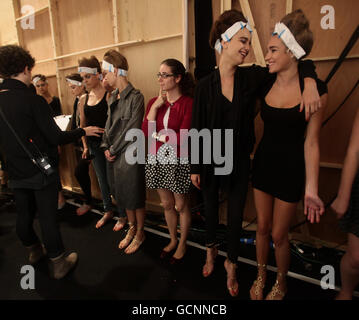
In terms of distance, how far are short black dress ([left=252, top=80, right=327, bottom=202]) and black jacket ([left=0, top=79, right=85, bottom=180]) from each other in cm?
172

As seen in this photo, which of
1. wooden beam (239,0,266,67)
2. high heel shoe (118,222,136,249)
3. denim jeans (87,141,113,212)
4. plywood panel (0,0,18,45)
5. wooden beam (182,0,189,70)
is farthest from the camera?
plywood panel (0,0,18,45)

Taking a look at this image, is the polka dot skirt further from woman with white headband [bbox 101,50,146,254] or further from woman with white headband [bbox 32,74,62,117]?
woman with white headband [bbox 32,74,62,117]

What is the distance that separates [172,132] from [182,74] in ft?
1.72

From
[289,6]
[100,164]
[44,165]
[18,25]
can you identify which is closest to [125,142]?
[44,165]

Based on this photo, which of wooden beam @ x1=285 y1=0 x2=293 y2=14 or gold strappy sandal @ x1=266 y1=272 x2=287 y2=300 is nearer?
gold strappy sandal @ x1=266 y1=272 x2=287 y2=300

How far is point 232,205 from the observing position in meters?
1.77

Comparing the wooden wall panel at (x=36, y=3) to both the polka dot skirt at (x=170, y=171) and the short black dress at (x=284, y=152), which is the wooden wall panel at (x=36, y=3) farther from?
the short black dress at (x=284, y=152)

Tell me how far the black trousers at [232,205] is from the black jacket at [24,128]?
4.61 ft

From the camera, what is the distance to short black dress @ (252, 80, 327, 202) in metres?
1.40

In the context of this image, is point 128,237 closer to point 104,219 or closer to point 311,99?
point 104,219

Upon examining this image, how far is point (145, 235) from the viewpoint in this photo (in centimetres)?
276

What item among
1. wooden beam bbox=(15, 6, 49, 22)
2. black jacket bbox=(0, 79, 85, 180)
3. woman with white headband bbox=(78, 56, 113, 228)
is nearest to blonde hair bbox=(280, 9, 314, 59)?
black jacket bbox=(0, 79, 85, 180)

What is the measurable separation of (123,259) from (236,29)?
7.79ft
